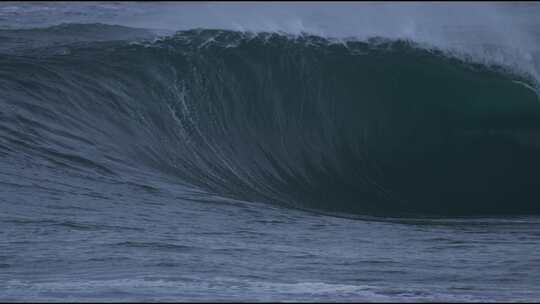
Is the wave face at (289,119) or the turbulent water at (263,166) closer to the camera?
the turbulent water at (263,166)

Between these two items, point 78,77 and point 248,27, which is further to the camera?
point 248,27

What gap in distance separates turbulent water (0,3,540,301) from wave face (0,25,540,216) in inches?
1.5

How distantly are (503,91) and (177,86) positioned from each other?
17.3ft

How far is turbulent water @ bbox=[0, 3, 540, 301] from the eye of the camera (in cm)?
805

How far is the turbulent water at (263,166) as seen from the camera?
805 cm

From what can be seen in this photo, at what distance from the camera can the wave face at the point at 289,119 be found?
43.6 feet

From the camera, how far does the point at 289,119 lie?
53.7 ft

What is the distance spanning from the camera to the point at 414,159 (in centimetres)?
1550

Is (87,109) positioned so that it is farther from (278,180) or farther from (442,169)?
(442,169)

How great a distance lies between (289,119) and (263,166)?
2100mm

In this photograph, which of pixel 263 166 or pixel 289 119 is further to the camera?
pixel 289 119

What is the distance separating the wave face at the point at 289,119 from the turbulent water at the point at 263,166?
37 mm

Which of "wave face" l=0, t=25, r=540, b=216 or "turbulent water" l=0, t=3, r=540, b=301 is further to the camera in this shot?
"wave face" l=0, t=25, r=540, b=216

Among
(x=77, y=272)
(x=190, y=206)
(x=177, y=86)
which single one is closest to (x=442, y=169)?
(x=177, y=86)
